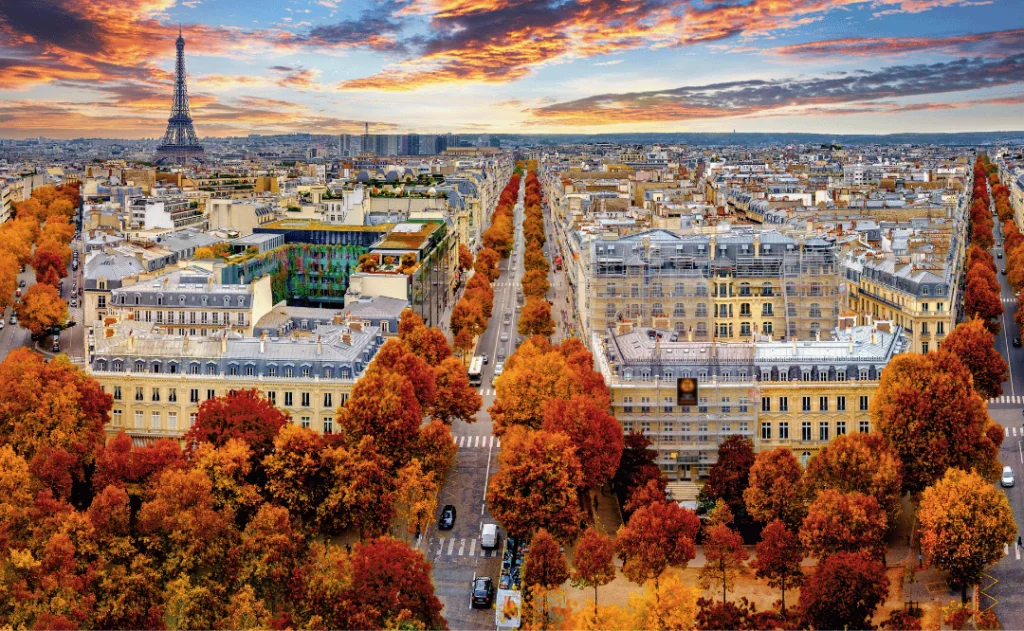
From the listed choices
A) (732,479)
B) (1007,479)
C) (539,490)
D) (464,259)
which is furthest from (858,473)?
(464,259)

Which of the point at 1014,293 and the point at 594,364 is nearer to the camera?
the point at 594,364

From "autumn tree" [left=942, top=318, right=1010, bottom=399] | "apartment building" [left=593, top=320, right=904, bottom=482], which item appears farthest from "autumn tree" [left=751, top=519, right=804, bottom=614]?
"autumn tree" [left=942, top=318, right=1010, bottom=399]

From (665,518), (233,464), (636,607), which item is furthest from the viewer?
(233,464)

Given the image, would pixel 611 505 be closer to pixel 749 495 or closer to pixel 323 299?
pixel 749 495

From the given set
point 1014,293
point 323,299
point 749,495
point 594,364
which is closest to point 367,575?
point 749,495

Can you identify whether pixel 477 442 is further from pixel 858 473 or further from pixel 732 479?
pixel 858 473

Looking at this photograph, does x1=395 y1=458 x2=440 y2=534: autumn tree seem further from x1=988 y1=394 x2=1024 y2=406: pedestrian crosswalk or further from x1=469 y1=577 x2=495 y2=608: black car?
x1=988 y1=394 x2=1024 y2=406: pedestrian crosswalk
